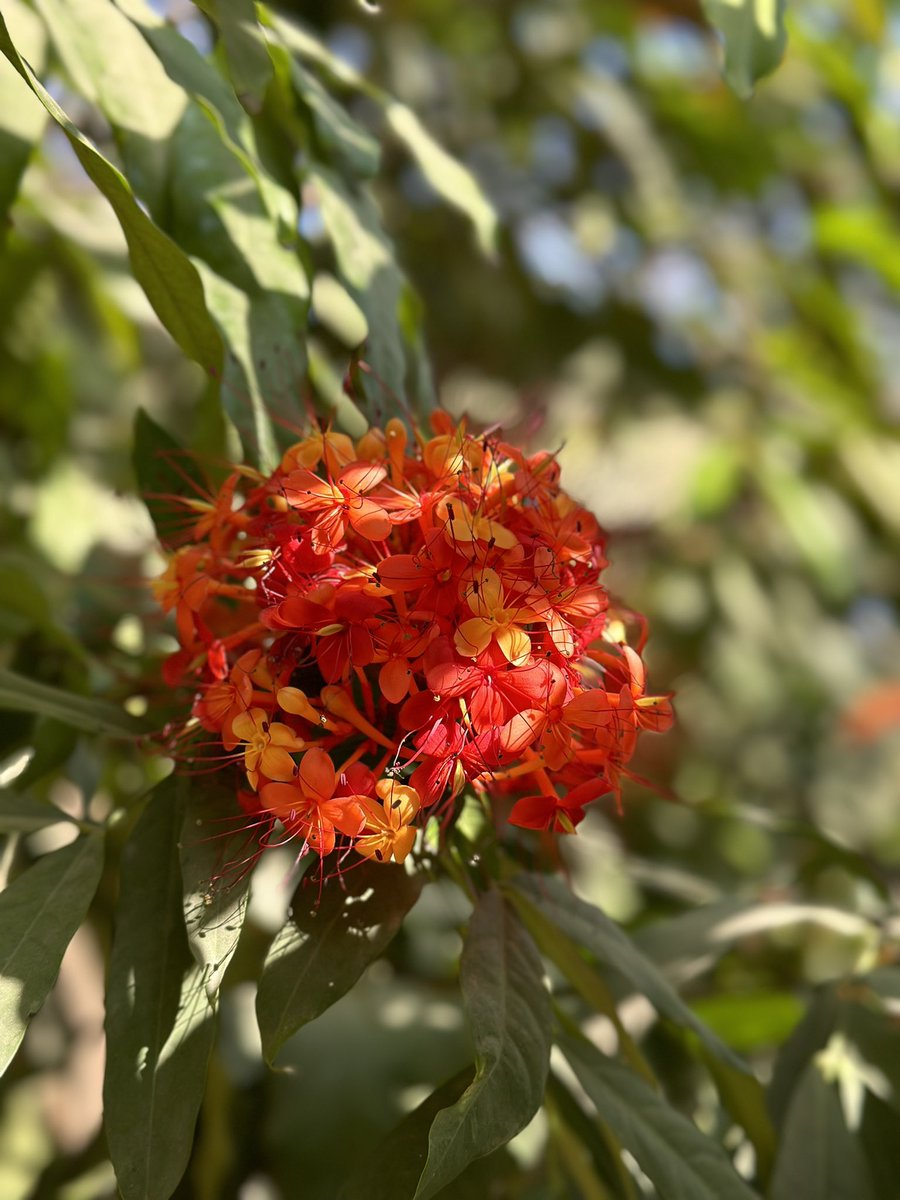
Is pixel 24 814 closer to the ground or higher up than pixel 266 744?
closer to the ground

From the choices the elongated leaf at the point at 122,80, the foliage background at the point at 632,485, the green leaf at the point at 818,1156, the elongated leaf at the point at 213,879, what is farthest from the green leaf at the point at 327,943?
the elongated leaf at the point at 122,80

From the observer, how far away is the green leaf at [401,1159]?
79cm

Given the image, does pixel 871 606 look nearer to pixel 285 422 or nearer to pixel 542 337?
pixel 542 337

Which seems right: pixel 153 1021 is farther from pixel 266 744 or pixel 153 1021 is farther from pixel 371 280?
pixel 371 280

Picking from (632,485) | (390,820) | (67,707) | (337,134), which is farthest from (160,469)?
(632,485)

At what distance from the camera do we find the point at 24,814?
0.87m

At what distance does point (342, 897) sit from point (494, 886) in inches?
5.6

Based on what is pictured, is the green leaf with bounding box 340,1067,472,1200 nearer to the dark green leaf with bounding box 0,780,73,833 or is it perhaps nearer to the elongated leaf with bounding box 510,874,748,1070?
the elongated leaf with bounding box 510,874,748,1070

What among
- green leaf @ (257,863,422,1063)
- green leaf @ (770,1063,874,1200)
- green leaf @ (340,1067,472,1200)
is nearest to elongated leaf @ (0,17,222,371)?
green leaf @ (257,863,422,1063)

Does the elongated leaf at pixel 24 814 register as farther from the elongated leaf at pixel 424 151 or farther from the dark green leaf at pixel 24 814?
the elongated leaf at pixel 424 151

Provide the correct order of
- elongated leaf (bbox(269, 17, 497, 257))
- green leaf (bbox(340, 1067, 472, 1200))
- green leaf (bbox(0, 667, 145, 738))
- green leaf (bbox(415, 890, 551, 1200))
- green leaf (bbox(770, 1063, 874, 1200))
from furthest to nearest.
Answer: elongated leaf (bbox(269, 17, 497, 257)) < green leaf (bbox(770, 1063, 874, 1200)) < green leaf (bbox(0, 667, 145, 738)) < green leaf (bbox(340, 1067, 472, 1200)) < green leaf (bbox(415, 890, 551, 1200))

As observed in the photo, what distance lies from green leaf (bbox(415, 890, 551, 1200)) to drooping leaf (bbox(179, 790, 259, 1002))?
0.15 meters

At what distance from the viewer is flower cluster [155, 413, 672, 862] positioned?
762 mm

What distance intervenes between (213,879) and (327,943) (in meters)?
0.08
